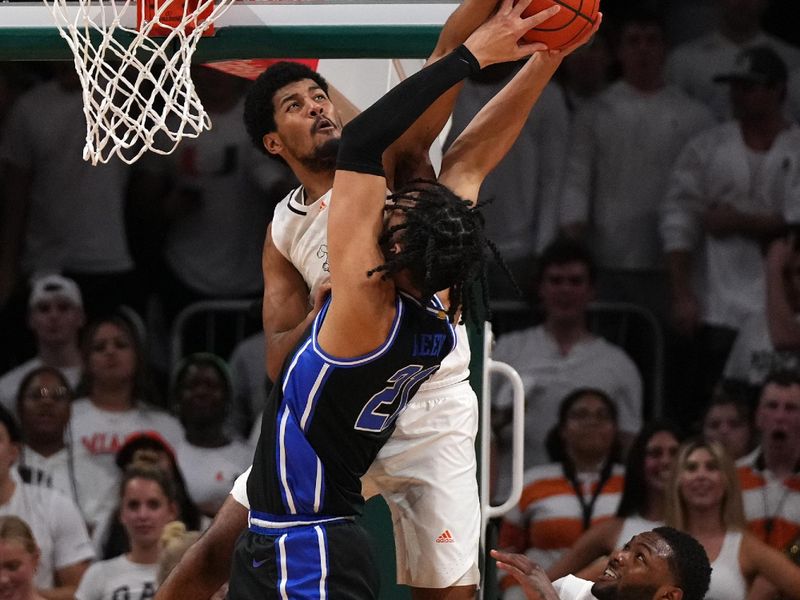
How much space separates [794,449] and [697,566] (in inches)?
90.9

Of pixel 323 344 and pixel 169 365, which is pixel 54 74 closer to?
pixel 169 365

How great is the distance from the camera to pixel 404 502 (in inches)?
155

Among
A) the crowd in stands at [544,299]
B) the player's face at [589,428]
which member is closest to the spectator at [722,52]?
the crowd in stands at [544,299]

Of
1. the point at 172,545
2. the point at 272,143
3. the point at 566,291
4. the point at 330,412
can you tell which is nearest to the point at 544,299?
the point at 566,291

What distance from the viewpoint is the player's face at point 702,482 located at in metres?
6.20

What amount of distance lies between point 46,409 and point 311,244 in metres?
3.52

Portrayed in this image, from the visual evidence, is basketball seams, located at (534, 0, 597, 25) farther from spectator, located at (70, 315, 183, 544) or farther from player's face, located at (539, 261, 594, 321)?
spectator, located at (70, 315, 183, 544)

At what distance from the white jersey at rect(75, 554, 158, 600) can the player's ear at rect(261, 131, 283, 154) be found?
114 inches

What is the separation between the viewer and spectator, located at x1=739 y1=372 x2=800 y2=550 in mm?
6383


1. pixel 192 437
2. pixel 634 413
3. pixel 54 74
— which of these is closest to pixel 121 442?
pixel 192 437

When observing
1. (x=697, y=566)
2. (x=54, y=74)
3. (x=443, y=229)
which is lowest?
(x=697, y=566)

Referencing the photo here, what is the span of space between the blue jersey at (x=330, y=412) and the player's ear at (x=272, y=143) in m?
0.93

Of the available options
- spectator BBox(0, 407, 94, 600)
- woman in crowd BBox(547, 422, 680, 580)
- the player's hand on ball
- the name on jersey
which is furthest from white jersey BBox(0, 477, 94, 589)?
the player's hand on ball

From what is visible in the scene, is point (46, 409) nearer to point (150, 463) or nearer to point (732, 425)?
point (150, 463)
